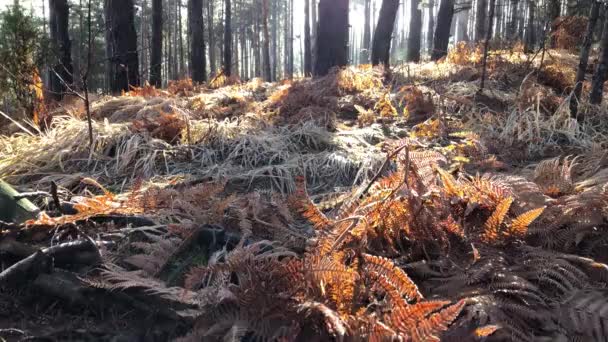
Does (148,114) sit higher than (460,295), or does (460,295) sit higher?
(148,114)

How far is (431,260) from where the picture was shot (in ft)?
6.09

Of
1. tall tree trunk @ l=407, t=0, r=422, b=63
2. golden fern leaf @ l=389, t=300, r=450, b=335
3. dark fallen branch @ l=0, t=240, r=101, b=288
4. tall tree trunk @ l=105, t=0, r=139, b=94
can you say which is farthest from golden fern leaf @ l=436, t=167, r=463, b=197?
tall tree trunk @ l=407, t=0, r=422, b=63

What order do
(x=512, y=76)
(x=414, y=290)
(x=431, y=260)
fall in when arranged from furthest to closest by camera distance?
(x=512, y=76), (x=431, y=260), (x=414, y=290)

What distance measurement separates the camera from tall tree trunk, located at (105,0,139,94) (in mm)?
7848

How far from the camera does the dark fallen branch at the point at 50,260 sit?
1.83 meters

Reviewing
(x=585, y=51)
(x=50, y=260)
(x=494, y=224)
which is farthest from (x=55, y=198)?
(x=585, y=51)

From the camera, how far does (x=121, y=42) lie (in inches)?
318

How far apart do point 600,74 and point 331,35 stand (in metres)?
4.71

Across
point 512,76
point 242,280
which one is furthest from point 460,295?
point 512,76

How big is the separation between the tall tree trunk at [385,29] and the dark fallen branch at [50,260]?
8694 mm

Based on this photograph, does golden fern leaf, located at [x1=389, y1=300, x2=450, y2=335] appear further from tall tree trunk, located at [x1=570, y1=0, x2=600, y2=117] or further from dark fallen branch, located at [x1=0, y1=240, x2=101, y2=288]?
tall tree trunk, located at [x1=570, y1=0, x2=600, y2=117]

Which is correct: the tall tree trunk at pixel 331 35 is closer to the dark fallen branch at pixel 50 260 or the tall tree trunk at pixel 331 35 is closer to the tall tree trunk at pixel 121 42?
the tall tree trunk at pixel 121 42

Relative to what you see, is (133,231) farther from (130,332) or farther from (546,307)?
(546,307)

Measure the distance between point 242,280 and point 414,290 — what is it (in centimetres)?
54
